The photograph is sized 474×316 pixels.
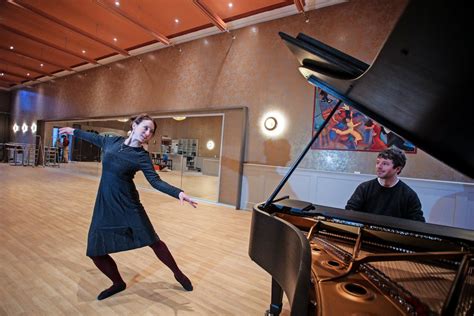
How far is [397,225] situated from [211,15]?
5.17 meters

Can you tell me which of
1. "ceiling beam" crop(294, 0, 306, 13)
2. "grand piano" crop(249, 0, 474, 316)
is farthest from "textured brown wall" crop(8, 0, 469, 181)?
"grand piano" crop(249, 0, 474, 316)

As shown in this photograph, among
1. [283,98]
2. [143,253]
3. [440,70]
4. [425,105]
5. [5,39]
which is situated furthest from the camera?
[5,39]

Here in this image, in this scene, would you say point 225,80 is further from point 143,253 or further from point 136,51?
point 143,253

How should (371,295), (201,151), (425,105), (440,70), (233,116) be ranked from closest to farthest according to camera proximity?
Answer: (440,70), (425,105), (371,295), (233,116), (201,151)

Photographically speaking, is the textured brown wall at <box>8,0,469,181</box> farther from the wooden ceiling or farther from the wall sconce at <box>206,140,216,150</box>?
the wall sconce at <box>206,140,216,150</box>

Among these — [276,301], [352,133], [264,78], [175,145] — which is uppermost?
[264,78]

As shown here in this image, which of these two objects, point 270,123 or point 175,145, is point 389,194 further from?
point 175,145

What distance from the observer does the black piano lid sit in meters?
0.58

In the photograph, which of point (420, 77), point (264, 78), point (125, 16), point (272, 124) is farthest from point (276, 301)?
point (125, 16)

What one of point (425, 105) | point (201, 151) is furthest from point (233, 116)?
point (201, 151)

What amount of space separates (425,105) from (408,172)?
3.71 metres

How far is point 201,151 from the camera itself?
11242 millimetres

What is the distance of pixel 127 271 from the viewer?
2385mm

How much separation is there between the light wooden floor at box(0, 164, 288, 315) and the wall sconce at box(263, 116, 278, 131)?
7.05 ft
